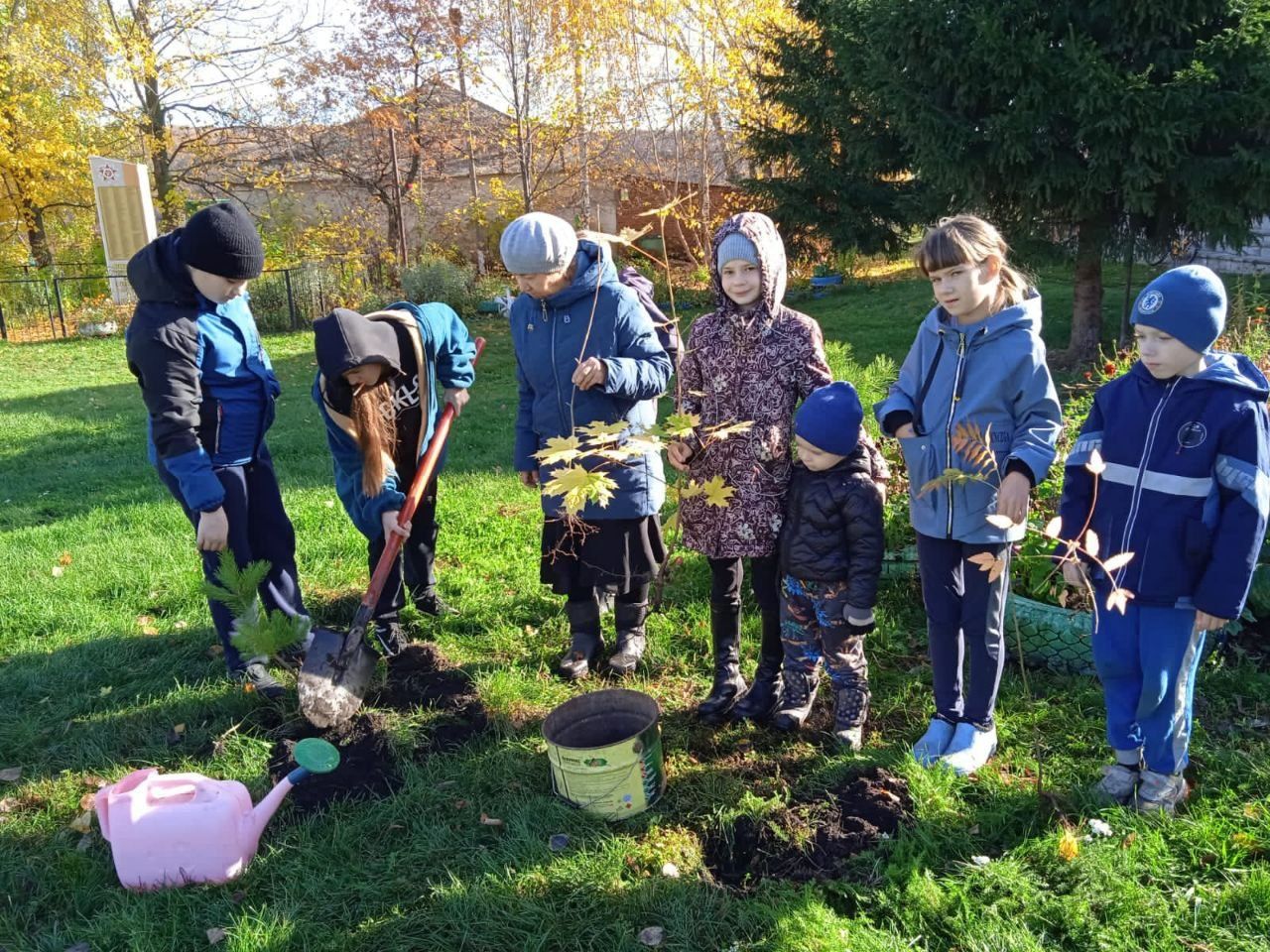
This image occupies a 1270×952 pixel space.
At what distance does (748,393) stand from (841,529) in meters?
0.56

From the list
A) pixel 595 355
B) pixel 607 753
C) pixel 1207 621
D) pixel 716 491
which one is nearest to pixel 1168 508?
pixel 1207 621

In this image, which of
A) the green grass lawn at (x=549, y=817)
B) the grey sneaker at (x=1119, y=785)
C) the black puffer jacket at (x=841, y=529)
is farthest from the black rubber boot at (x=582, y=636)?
the grey sneaker at (x=1119, y=785)

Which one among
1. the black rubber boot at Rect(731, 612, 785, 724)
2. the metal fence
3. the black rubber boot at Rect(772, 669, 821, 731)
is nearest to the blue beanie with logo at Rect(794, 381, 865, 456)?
the black rubber boot at Rect(731, 612, 785, 724)

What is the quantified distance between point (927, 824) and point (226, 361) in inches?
115

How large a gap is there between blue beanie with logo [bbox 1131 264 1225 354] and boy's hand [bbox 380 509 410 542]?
2.58 metres

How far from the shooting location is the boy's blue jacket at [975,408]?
2.47 m

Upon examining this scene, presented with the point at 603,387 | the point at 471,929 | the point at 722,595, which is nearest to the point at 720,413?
the point at 603,387

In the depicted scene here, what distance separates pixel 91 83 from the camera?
18781 mm

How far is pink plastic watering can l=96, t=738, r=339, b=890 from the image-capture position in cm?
247

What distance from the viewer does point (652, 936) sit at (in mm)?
2258

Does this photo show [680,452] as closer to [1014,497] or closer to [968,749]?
[1014,497]

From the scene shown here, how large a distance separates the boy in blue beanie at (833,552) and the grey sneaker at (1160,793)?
859 millimetres

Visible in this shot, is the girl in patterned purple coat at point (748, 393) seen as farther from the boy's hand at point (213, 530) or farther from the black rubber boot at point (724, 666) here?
the boy's hand at point (213, 530)

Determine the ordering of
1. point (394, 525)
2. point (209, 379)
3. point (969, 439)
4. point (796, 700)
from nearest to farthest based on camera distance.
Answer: point (969, 439), point (796, 700), point (209, 379), point (394, 525)
